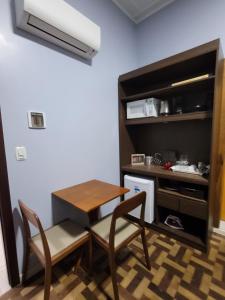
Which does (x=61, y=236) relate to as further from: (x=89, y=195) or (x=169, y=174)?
(x=169, y=174)

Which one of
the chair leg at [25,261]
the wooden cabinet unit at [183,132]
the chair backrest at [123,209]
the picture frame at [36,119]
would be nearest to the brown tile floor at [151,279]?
the chair leg at [25,261]

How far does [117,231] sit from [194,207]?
870 millimetres

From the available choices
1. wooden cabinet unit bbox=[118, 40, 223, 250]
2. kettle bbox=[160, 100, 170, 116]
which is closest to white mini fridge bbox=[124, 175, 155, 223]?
wooden cabinet unit bbox=[118, 40, 223, 250]

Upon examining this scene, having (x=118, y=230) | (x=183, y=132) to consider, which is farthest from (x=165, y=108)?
(x=118, y=230)

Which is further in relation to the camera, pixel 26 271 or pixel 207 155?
pixel 207 155

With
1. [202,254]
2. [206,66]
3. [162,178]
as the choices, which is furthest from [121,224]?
[206,66]

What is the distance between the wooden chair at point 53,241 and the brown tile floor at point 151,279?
0.28 m

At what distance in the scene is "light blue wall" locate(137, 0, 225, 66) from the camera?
1.74 meters

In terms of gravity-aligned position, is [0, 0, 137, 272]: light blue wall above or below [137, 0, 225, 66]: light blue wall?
below

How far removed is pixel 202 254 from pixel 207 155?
108 cm

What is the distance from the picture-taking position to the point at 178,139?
2.12 meters

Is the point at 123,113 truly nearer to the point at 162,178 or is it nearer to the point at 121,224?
the point at 162,178

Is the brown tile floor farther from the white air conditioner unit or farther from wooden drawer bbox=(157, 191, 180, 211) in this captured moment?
the white air conditioner unit

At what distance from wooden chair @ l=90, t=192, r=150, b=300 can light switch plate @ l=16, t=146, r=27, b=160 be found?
84 centimetres
